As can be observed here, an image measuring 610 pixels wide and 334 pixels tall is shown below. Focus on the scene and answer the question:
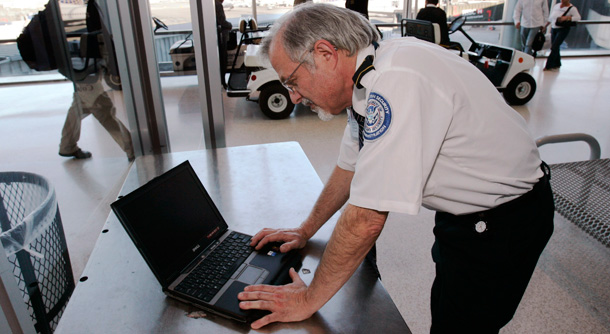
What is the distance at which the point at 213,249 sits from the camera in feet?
3.58

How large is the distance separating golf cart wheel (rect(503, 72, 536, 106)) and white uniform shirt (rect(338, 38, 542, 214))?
4.57 m

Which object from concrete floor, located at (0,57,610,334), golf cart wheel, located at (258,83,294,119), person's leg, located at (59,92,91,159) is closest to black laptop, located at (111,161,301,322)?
concrete floor, located at (0,57,610,334)

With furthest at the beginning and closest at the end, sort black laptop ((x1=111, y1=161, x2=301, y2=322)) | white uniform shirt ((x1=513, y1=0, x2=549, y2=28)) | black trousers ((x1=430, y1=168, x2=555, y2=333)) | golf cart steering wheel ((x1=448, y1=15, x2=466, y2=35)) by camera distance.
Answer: white uniform shirt ((x1=513, y1=0, x2=549, y2=28)) → golf cart steering wheel ((x1=448, y1=15, x2=466, y2=35)) → black trousers ((x1=430, y1=168, x2=555, y2=333)) → black laptop ((x1=111, y1=161, x2=301, y2=322))

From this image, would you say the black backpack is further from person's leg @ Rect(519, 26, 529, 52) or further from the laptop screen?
person's leg @ Rect(519, 26, 529, 52)

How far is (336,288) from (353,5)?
541cm

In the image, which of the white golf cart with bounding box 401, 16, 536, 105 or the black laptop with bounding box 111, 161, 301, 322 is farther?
the white golf cart with bounding box 401, 16, 536, 105

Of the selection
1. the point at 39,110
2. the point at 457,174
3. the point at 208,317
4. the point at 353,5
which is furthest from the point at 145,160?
the point at 353,5

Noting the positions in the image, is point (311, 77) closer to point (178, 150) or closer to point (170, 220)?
point (170, 220)

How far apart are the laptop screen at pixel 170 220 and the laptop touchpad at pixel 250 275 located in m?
0.14

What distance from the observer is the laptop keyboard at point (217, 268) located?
3.10ft

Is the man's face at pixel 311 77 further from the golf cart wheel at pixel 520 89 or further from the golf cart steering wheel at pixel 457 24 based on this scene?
the golf cart wheel at pixel 520 89

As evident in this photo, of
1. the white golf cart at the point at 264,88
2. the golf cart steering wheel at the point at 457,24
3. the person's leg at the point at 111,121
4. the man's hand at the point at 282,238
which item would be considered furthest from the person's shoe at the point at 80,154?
the golf cart steering wheel at the point at 457,24

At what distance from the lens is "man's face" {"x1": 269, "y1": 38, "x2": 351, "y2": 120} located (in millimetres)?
992

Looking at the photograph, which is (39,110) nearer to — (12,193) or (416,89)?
(12,193)
